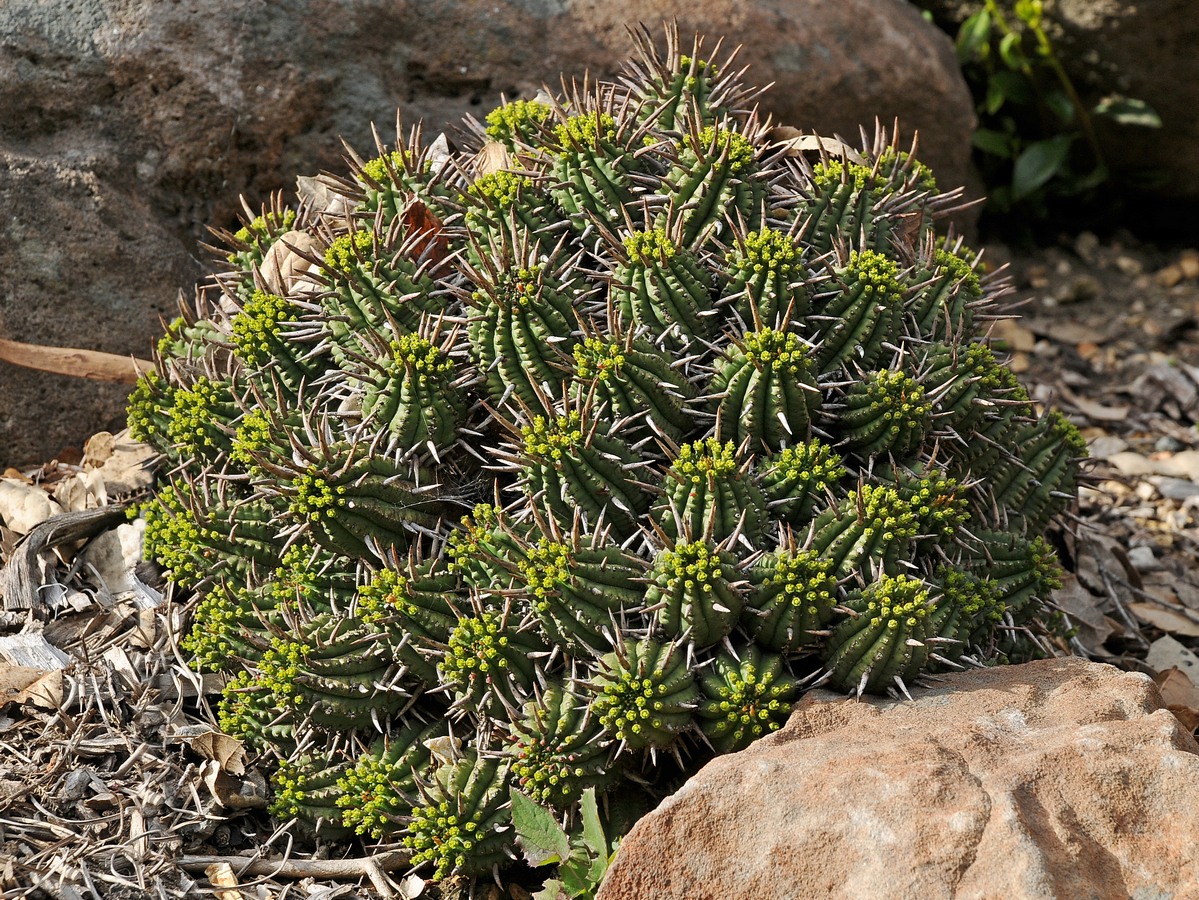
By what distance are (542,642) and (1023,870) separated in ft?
4.02

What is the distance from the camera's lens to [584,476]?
304 centimetres

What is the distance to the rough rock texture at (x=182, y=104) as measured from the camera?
4496 mm

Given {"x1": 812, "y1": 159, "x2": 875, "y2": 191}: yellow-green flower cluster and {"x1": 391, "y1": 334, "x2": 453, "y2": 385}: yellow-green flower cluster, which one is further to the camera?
{"x1": 812, "y1": 159, "x2": 875, "y2": 191}: yellow-green flower cluster

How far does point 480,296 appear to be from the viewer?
Result: 324 centimetres

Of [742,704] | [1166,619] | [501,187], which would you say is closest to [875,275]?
[501,187]

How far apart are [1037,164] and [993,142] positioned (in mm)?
285

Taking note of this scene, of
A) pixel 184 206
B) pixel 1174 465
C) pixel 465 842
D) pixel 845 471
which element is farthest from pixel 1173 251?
pixel 465 842

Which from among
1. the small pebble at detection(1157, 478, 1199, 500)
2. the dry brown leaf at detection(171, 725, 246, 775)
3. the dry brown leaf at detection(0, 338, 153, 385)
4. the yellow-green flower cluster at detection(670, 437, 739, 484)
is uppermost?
the yellow-green flower cluster at detection(670, 437, 739, 484)

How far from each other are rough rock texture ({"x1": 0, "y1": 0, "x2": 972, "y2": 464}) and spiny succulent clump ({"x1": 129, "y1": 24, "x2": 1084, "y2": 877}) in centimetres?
100

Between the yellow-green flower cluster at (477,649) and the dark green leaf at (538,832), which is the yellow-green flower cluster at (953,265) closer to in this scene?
the yellow-green flower cluster at (477,649)

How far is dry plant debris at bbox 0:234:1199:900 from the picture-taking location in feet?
10.3

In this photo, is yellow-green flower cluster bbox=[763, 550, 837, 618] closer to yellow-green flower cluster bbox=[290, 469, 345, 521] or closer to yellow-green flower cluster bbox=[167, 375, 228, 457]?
yellow-green flower cluster bbox=[290, 469, 345, 521]

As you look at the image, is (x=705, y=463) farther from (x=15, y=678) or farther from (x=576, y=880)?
(x=15, y=678)

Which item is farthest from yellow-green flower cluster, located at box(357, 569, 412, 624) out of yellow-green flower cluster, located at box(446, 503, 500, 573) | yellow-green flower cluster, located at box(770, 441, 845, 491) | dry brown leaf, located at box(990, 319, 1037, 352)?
dry brown leaf, located at box(990, 319, 1037, 352)
